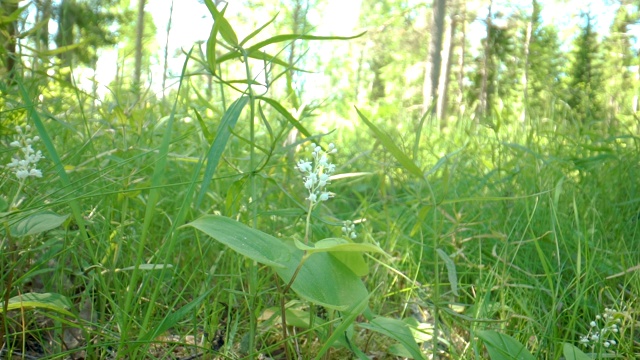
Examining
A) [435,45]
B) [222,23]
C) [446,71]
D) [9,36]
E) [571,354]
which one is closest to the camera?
[222,23]

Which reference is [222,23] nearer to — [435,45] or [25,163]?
[25,163]

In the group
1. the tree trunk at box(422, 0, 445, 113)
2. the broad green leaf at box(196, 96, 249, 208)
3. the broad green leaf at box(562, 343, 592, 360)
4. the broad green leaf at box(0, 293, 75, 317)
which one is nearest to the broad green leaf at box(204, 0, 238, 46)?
the broad green leaf at box(196, 96, 249, 208)

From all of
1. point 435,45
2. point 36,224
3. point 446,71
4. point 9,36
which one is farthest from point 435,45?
point 36,224

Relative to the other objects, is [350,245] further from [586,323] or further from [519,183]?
[519,183]

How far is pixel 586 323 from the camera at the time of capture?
127cm

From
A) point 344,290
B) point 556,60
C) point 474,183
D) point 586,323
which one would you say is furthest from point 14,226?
point 556,60

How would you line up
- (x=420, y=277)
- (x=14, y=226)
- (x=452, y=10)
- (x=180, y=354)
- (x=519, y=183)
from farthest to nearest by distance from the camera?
(x=452, y=10) → (x=519, y=183) → (x=420, y=277) → (x=180, y=354) → (x=14, y=226)

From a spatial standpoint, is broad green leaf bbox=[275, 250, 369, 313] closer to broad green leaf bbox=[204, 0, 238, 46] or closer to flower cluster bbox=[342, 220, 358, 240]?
flower cluster bbox=[342, 220, 358, 240]

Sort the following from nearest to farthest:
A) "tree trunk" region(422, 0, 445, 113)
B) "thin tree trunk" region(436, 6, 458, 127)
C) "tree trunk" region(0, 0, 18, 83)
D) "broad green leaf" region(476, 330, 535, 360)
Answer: "broad green leaf" region(476, 330, 535, 360)
"tree trunk" region(0, 0, 18, 83)
"tree trunk" region(422, 0, 445, 113)
"thin tree trunk" region(436, 6, 458, 127)

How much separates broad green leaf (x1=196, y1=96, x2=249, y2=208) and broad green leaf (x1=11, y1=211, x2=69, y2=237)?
9.6 inches

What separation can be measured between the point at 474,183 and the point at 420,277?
0.73 meters

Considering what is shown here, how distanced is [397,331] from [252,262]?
9.9 inches

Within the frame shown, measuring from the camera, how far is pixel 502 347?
98cm

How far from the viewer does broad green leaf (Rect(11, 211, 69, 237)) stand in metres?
0.87
